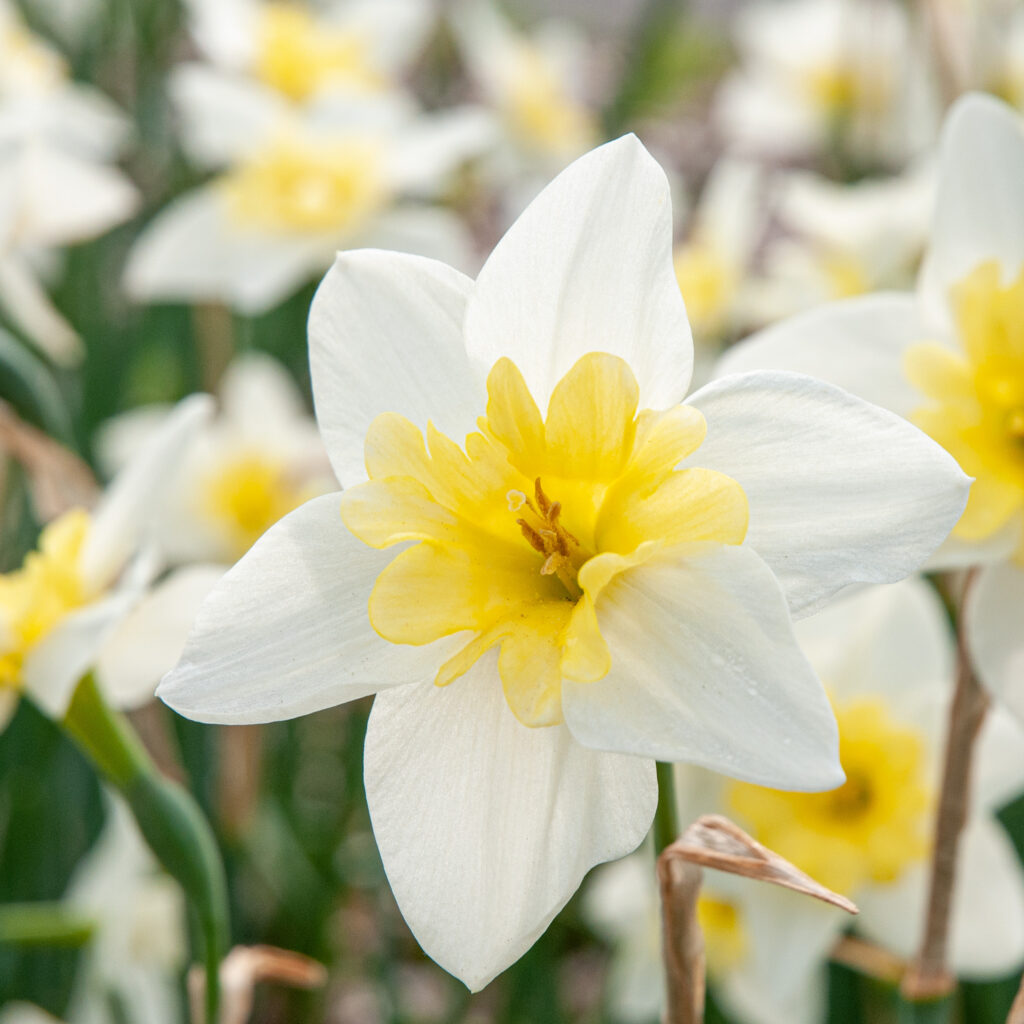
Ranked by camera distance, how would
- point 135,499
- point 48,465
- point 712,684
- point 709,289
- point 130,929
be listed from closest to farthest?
point 712,684
point 135,499
point 48,465
point 130,929
point 709,289

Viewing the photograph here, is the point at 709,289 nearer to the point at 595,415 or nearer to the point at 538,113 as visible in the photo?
the point at 538,113

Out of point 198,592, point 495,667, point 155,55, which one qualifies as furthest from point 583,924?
point 155,55

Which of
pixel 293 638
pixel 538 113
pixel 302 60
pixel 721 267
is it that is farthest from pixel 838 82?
pixel 293 638

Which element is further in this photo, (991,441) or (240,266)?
(240,266)

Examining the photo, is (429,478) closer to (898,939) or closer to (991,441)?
(991,441)

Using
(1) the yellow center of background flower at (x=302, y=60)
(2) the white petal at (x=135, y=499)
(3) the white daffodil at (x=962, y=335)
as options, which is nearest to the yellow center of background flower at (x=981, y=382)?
(3) the white daffodil at (x=962, y=335)

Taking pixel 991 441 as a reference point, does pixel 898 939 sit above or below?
below

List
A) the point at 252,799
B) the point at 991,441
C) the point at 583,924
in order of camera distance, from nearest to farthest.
A: the point at 991,441 < the point at 252,799 < the point at 583,924
